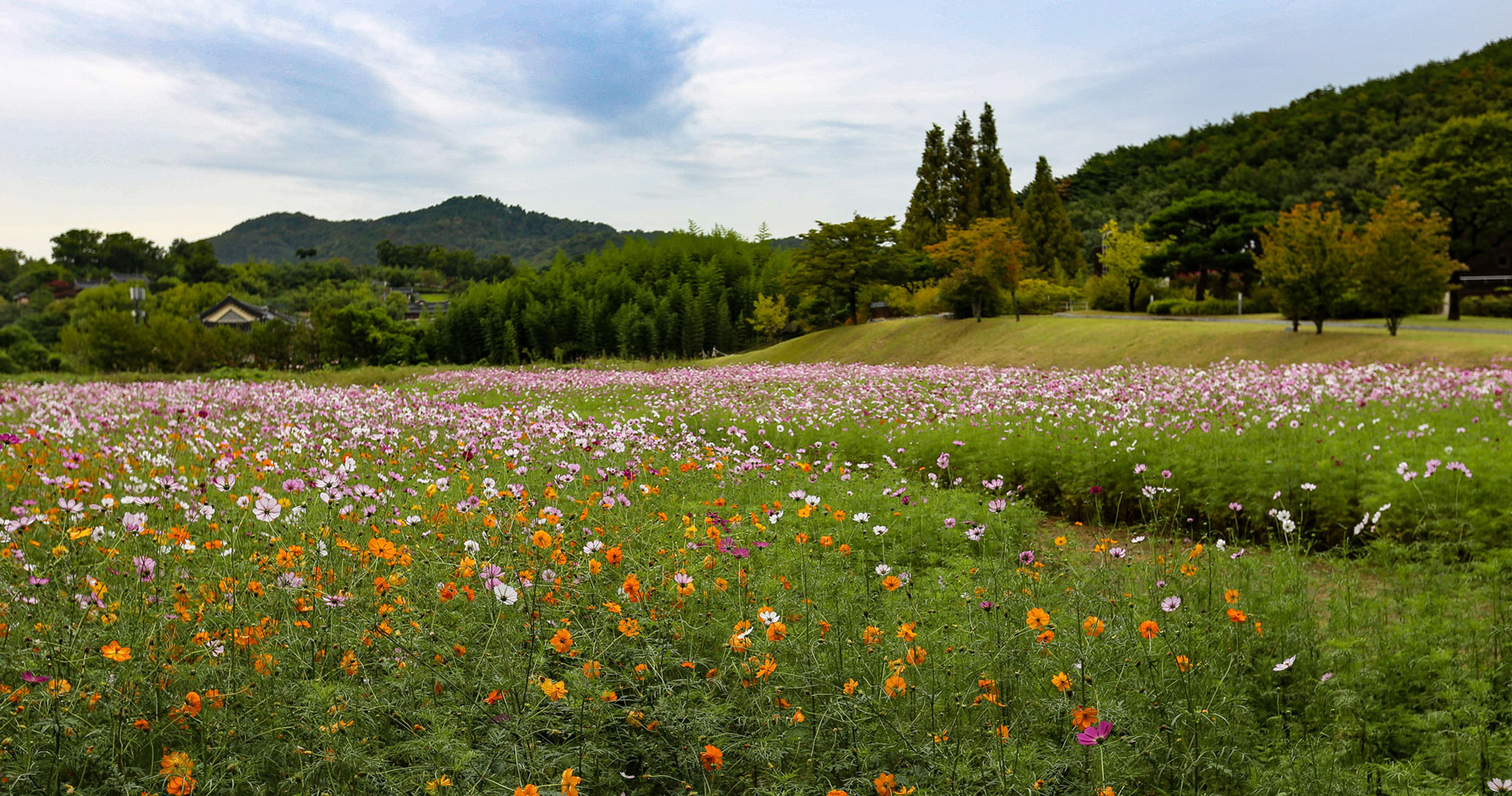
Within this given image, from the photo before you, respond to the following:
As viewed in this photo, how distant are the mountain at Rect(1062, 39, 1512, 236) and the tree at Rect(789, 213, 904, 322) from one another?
29.4 metres

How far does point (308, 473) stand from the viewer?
16.9 ft

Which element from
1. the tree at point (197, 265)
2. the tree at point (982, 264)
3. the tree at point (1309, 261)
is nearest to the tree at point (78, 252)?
the tree at point (197, 265)

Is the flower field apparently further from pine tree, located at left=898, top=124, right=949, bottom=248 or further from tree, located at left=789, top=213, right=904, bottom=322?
pine tree, located at left=898, top=124, right=949, bottom=248

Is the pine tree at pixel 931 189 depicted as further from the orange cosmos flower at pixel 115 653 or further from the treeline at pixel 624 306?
the orange cosmos flower at pixel 115 653

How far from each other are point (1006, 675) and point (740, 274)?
4462 cm

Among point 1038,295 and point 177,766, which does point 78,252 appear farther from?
point 177,766

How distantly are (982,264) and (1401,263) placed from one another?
1324 centimetres

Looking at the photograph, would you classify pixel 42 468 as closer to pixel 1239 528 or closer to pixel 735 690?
pixel 735 690

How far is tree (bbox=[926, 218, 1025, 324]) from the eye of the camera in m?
29.7

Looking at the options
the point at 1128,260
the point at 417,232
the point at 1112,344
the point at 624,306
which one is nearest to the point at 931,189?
the point at 1128,260

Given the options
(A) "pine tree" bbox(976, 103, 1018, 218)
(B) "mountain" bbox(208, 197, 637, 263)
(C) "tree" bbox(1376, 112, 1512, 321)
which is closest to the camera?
(C) "tree" bbox(1376, 112, 1512, 321)

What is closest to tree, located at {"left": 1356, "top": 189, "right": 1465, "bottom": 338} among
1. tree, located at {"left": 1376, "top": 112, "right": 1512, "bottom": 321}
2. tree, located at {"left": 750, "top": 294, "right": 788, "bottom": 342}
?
tree, located at {"left": 1376, "top": 112, "right": 1512, "bottom": 321}

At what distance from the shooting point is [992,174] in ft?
174

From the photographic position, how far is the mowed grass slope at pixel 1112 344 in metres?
17.9
